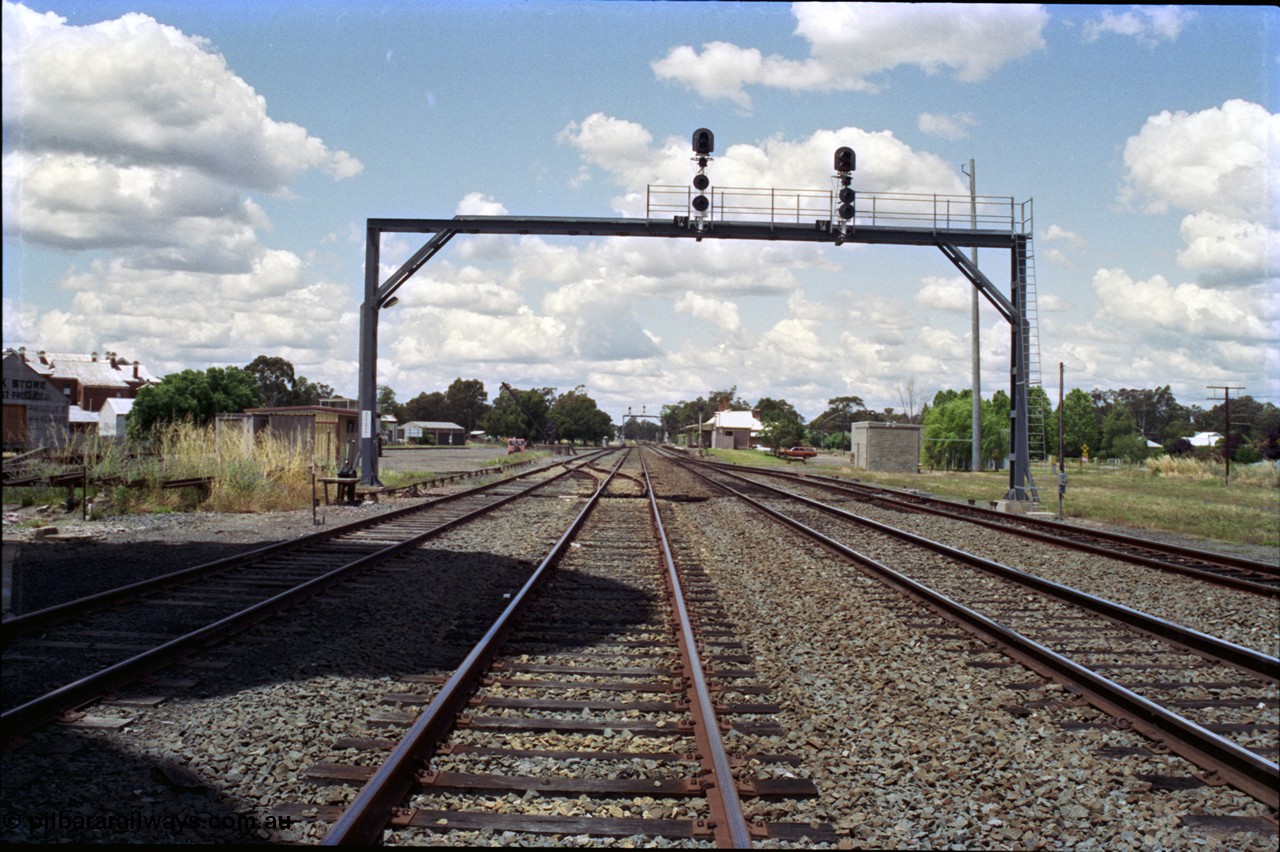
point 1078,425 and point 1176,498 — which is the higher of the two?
point 1078,425

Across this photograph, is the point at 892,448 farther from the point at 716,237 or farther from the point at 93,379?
the point at 93,379

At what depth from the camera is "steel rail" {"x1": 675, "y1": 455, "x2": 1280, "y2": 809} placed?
4.66 metres

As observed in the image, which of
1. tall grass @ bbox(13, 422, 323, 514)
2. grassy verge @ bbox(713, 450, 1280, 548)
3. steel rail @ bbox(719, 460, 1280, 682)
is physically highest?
tall grass @ bbox(13, 422, 323, 514)

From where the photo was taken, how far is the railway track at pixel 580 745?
418cm

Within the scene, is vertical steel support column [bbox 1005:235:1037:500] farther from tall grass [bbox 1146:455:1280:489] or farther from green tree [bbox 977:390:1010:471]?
green tree [bbox 977:390:1010:471]

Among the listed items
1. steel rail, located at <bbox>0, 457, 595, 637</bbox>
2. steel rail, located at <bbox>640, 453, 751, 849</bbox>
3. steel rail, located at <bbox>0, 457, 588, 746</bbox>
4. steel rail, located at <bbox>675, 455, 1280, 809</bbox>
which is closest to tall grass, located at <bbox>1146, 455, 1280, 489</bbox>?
steel rail, located at <bbox>675, 455, 1280, 809</bbox>

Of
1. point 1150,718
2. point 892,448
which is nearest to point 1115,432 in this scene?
point 892,448

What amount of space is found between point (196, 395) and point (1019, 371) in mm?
30264

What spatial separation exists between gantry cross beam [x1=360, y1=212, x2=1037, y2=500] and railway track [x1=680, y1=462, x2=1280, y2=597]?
254 centimetres

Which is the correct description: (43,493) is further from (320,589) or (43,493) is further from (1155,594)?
(1155,594)

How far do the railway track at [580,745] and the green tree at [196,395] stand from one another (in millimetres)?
30224

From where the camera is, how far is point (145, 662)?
6391mm

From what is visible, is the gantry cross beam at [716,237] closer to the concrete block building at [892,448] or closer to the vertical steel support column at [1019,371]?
the vertical steel support column at [1019,371]

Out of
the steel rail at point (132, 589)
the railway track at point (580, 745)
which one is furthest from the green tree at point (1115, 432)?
the railway track at point (580, 745)
